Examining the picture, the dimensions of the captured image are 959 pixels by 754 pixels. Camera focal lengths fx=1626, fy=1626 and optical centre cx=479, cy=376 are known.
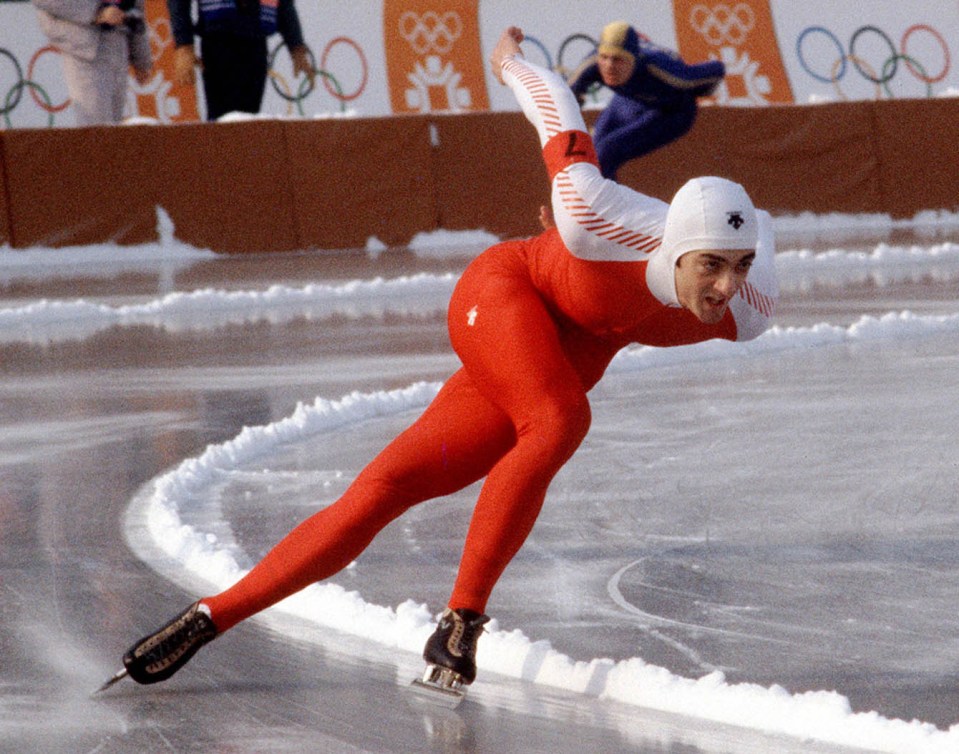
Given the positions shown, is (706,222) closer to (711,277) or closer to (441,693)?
(711,277)

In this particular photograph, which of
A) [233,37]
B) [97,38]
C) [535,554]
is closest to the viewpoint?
[535,554]

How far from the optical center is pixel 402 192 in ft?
42.5

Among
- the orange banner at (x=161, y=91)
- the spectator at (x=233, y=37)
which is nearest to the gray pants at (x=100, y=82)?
the spectator at (x=233, y=37)

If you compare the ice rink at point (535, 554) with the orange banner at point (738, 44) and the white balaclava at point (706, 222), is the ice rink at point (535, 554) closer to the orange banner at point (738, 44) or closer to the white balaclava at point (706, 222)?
the white balaclava at point (706, 222)

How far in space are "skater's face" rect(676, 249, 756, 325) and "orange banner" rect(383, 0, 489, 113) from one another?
1281 cm

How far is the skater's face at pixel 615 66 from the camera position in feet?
29.4

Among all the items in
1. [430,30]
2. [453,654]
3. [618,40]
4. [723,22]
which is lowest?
[453,654]

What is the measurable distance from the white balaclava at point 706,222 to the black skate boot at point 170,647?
1039mm

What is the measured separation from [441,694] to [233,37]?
900 centimetres

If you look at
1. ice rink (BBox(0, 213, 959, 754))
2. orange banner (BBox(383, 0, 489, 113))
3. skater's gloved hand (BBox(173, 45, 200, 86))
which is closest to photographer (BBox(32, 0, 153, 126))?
skater's gloved hand (BBox(173, 45, 200, 86))

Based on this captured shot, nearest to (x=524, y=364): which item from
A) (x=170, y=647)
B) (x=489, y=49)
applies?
(x=170, y=647)

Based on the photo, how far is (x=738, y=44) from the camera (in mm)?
16438

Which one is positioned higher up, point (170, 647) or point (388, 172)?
point (388, 172)

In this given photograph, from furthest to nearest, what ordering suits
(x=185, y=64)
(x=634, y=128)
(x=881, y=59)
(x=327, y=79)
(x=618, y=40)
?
1. (x=881, y=59)
2. (x=327, y=79)
3. (x=185, y=64)
4. (x=634, y=128)
5. (x=618, y=40)
